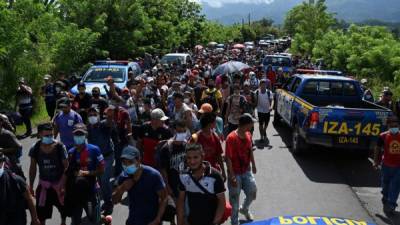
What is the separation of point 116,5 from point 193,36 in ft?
80.7

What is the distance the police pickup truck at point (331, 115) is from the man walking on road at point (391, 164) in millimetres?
2299

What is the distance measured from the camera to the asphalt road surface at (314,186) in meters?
8.37

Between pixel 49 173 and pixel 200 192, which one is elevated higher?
pixel 200 192

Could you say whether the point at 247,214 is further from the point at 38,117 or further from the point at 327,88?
the point at 38,117

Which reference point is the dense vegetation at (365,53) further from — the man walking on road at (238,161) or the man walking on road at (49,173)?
the man walking on road at (49,173)

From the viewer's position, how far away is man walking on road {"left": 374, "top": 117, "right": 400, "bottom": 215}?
8.24 m

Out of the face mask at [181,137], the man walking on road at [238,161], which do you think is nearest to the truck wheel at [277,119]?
the man walking on road at [238,161]

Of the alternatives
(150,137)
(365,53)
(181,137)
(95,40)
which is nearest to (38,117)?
(95,40)

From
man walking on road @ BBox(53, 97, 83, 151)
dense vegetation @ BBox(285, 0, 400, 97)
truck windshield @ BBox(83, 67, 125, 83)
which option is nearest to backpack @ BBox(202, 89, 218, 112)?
man walking on road @ BBox(53, 97, 83, 151)

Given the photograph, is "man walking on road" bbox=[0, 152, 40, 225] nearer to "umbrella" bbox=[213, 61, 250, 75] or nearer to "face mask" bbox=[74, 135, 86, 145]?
"face mask" bbox=[74, 135, 86, 145]

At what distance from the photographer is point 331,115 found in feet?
35.4

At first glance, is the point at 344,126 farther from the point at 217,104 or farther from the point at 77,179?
the point at 77,179

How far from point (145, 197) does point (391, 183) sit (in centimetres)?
478

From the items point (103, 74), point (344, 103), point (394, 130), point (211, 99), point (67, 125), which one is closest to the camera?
point (394, 130)
